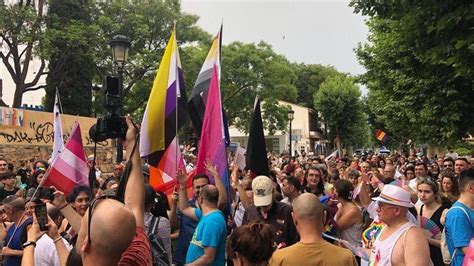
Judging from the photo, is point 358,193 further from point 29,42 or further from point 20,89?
point 20,89

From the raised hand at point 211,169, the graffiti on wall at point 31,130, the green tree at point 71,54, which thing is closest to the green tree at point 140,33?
the green tree at point 71,54

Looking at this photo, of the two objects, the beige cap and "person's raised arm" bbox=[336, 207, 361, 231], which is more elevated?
the beige cap

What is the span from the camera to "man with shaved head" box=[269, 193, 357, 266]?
3.25m

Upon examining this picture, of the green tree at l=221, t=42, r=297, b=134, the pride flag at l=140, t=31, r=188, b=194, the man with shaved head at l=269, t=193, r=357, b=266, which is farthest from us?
the green tree at l=221, t=42, r=297, b=134

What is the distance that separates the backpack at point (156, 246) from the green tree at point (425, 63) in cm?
451

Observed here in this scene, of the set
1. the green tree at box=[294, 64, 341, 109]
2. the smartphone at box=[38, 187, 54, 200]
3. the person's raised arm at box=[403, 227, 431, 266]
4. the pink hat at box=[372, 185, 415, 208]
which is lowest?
the person's raised arm at box=[403, 227, 431, 266]

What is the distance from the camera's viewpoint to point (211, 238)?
4379mm

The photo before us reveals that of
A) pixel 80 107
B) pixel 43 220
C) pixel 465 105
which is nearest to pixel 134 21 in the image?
pixel 80 107

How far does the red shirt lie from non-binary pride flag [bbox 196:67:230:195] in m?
3.56

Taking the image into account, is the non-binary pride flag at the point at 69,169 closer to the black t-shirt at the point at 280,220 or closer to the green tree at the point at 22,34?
the black t-shirt at the point at 280,220

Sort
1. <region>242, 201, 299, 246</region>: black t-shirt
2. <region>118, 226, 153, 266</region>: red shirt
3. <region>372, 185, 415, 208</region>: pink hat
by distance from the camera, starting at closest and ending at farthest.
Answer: <region>118, 226, 153, 266</region>: red shirt → <region>372, 185, 415, 208</region>: pink hat → <region>242, 201, 299, 246</region>: black t-shirt

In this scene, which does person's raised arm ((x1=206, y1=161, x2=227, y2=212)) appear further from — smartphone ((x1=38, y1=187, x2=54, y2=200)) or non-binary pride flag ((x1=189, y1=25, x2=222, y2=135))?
smartphone ((x1=38, y1=187, x2=54, y2=200))

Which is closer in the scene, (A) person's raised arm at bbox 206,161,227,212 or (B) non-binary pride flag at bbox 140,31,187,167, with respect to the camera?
(A) person's raised arm at bbox 206,161,227,212

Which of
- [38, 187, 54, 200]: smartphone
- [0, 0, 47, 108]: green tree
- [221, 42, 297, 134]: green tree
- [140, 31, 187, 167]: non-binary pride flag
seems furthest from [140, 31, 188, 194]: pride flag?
[221, 42, 297, 134]: green tree
